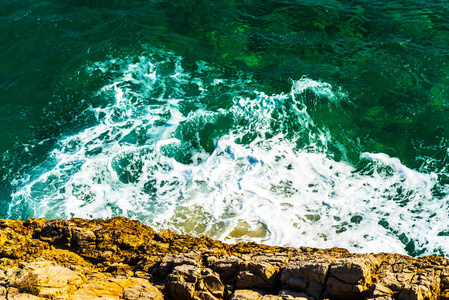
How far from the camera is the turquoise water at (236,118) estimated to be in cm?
1140

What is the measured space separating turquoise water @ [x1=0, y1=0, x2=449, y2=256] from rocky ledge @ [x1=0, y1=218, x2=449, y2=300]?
2.34 metres

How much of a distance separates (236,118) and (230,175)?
272 centimetres

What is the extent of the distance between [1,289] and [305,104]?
1089cm

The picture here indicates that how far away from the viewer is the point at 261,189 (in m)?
12.0

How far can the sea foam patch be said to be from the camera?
1088 centimetres

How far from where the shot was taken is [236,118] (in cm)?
1459

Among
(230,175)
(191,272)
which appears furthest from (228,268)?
(230,175)

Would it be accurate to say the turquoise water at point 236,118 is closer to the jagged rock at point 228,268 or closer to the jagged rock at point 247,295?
the jagged rock at point 228,268

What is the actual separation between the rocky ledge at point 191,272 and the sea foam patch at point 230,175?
82.2 inches

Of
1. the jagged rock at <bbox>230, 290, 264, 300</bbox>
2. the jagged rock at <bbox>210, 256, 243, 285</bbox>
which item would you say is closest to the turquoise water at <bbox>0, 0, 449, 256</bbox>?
the jagged rock at <bbox>210, 256, 243, 285</bbox>

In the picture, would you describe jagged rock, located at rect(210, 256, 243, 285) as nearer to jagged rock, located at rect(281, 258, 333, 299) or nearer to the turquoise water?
jagged rock, located at rect(281, 258, 333, 299)

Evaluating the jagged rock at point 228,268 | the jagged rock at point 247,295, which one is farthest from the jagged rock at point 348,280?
the jagged rock at point 228,268

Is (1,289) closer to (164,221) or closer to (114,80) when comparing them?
(164,221)

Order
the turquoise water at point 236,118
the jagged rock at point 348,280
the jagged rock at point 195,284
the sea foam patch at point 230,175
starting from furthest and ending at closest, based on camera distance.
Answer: the turquoise water at point 236,118, the sea foam patch at point 230,175, the jagged rock at point 195,284, the jagged rock at point 348,280
